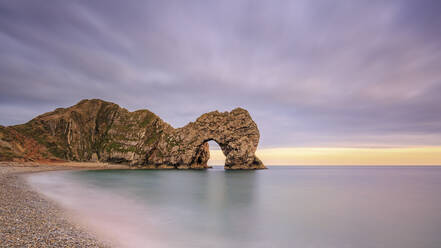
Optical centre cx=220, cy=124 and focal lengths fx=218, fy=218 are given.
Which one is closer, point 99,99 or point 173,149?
point 173,149

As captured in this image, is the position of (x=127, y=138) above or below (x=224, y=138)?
above

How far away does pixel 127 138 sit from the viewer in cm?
10875

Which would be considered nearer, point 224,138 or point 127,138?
point 224,138

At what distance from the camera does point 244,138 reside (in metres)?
87.8

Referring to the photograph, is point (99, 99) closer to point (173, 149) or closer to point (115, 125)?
point (115, 125)

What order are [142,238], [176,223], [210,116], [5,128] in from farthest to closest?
[210,116] < [5,128] < [176,223] < [142,238]

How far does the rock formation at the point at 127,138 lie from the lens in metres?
88.8

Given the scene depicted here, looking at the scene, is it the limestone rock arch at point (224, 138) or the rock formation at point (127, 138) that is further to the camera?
the rock formation at point (127, 138)

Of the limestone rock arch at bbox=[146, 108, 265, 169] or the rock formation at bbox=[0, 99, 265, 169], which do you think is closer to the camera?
the limestone rock arch at bbox=[146, 108, 265, 169]

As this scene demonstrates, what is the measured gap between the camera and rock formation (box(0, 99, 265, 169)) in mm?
88812

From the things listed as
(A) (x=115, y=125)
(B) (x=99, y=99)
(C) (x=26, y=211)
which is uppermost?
(B) (x=99, y=99)

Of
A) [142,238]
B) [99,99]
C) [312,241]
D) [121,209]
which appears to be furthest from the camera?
[99,99]

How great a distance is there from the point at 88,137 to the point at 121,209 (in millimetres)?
114924

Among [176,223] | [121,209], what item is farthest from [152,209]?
[176,223]
